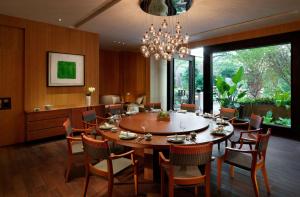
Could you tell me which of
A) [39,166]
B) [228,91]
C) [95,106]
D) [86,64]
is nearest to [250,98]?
[228,91]

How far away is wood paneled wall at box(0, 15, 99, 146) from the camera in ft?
15.4

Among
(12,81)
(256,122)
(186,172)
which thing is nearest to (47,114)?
(12,81)

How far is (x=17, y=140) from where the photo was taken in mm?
4812

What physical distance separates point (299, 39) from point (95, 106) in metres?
5.74

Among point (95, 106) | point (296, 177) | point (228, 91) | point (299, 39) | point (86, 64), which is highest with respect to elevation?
point (299, 39)

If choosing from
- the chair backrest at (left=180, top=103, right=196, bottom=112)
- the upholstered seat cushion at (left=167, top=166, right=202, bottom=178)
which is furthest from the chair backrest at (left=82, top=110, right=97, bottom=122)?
the chair backrest at (left=180, top=103, right=196, bottom=112)

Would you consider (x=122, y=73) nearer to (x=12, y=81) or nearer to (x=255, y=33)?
(x=12, y=81)

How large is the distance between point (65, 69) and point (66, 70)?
0.13ft

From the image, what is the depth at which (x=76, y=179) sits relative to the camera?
10.1ft

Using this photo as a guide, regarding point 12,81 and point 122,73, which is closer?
point 12,81

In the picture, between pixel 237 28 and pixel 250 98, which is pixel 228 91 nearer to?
pixel 250 98

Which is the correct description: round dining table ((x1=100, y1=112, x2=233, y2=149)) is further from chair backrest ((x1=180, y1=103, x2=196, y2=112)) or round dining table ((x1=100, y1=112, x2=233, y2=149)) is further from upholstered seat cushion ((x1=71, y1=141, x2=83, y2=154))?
chair backrest ((x1=180, y1=103, x2=196, y2=112))

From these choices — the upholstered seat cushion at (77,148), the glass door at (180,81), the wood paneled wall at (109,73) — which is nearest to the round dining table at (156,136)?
the upholstered seat cushion at (77,148)

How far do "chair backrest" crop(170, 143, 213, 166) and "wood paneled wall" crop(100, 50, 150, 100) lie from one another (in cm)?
645
